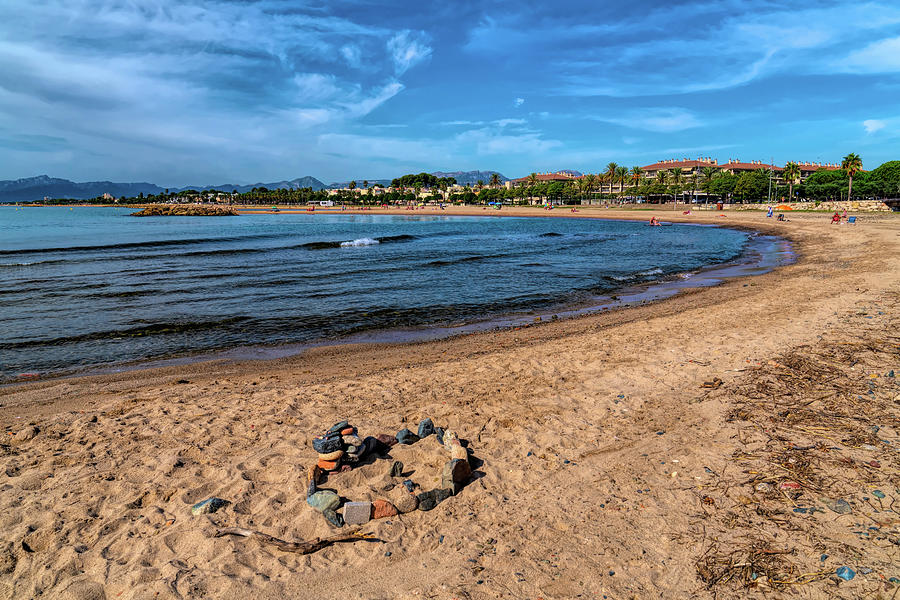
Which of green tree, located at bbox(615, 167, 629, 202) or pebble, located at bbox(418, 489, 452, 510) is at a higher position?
green tree, located at bbox(615, 167, 629, 202)

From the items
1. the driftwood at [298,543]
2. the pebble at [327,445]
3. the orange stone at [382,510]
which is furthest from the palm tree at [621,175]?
the driftwood at [298,543]

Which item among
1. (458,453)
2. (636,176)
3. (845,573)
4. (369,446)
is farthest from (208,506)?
(636,176)

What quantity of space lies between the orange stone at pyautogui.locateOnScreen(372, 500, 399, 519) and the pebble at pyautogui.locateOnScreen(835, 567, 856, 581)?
11.4 ft

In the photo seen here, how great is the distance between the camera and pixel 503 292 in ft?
61.8

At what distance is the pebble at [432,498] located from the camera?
4488 mm

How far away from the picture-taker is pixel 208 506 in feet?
14.5

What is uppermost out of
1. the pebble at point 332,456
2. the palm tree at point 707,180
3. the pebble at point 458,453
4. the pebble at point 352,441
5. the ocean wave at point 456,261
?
the palm tree at point 707,180

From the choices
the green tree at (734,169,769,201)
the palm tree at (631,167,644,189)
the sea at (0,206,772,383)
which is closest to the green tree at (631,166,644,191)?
the palm tree at (631,167,644,189)

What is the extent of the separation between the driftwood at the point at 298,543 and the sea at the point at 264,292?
312 inches

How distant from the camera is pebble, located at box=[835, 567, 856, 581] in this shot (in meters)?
3.31

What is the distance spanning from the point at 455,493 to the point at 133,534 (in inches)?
116

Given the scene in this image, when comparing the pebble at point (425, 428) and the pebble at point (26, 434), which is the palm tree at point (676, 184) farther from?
the pebble at point (26, 434)

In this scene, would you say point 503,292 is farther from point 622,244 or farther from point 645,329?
point 622,244

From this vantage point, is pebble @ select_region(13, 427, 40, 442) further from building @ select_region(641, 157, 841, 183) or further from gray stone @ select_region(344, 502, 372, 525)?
building @ select_region(641, 157, 841, 183)
